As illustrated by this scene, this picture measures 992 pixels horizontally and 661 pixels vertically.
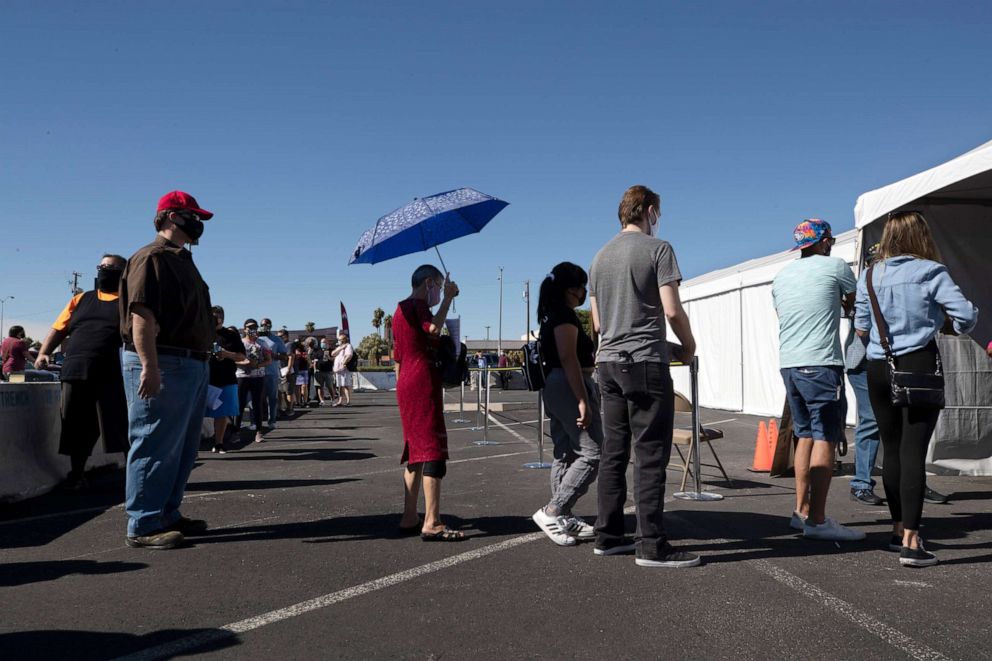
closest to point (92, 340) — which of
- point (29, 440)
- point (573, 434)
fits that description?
point (29, 440)

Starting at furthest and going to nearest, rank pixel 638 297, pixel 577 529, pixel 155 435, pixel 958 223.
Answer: pixel 958 223
pixel 577 529
pixel 155 435
pixel 638 297

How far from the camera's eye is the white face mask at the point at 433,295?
5078 mm

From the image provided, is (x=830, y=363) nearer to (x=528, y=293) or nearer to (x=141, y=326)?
(x=141, y=326)

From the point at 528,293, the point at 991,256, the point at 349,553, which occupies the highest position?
the point at 528,293

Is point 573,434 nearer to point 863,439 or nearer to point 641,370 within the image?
point 641,370

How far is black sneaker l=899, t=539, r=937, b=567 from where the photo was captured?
13.5ft

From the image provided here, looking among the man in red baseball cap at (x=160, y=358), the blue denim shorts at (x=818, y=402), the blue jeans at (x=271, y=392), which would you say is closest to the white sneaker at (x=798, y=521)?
the blue denim shorts at (x=818, y=402)

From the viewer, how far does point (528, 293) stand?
62.6 m

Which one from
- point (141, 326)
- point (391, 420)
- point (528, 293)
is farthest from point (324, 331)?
point (141, 326)

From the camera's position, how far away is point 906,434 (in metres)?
4.25

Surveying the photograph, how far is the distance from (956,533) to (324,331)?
109ft

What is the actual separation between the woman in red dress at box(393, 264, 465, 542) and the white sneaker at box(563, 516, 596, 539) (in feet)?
2.18

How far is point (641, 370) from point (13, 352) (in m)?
13.1

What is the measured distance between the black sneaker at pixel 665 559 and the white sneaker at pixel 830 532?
1.02m
